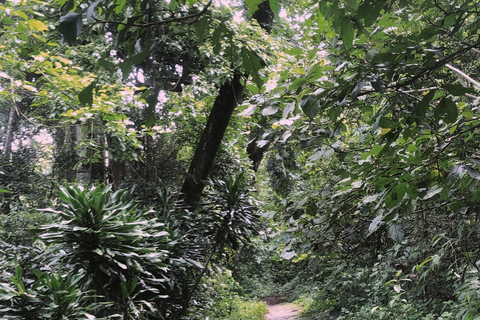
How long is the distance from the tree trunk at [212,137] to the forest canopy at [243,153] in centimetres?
2

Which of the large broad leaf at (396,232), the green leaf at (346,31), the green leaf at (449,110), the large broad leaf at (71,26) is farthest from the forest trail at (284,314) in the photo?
the large broad leaf at (71,26)

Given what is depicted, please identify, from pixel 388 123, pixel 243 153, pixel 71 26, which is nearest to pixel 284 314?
pixel 243 153

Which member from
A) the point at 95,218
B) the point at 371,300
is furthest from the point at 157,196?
the point at 371,300

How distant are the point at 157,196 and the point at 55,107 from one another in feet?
5.04

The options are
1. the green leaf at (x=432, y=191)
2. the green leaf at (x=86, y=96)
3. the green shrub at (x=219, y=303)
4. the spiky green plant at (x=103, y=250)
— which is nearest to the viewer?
the green leaf at (x=86, y=96)

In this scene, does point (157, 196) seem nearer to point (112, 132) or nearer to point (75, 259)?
point (112, 132)

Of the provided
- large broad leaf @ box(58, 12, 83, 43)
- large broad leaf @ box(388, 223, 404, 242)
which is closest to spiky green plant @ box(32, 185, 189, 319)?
large broad leaf @ box(388, 223, 404, 242)

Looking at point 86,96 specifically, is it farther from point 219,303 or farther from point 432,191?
point 219,303

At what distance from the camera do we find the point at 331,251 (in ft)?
6.66

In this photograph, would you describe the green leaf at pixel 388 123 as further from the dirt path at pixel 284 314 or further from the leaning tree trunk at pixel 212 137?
the dirt path at pixel 284 314

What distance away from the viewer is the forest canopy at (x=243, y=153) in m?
1.13

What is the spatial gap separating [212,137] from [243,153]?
1.13 metres

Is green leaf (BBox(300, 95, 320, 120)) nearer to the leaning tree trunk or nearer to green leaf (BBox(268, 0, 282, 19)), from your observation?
green leaf (BBox(268, 0, 282, 19))

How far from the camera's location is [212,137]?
13.7 ft
